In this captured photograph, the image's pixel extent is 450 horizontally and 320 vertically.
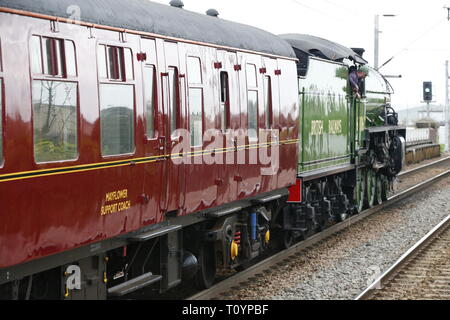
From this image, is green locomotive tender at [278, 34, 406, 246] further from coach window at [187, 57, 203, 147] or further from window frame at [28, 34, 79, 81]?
window frame at [28, 34, 79, 81]

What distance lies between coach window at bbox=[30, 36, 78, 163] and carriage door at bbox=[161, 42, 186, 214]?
171cm

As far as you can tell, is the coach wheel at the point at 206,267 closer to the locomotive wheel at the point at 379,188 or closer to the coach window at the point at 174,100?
the coach window at the point at 174,100

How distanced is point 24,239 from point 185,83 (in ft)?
11.0

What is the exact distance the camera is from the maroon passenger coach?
19.6 ft

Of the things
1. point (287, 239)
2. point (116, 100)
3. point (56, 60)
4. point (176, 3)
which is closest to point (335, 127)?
point (287, 239)

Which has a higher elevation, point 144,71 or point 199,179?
point 144,71

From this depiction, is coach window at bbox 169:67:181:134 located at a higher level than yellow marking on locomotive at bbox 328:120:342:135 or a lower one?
higher

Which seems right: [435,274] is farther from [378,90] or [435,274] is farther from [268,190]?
[378,90]

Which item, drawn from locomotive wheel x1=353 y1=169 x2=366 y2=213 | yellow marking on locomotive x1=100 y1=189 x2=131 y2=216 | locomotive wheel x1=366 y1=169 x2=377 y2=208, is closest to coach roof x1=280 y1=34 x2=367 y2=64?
locomotive wheel x1=353 y1=169 x2=366 y2=213

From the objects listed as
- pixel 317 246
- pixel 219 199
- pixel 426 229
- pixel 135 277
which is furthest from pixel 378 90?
pixel 135 277

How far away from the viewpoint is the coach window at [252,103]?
10.6 metres

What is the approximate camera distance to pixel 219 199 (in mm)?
9758

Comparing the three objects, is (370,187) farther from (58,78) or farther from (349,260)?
(58,78)

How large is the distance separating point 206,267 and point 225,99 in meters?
2.33
